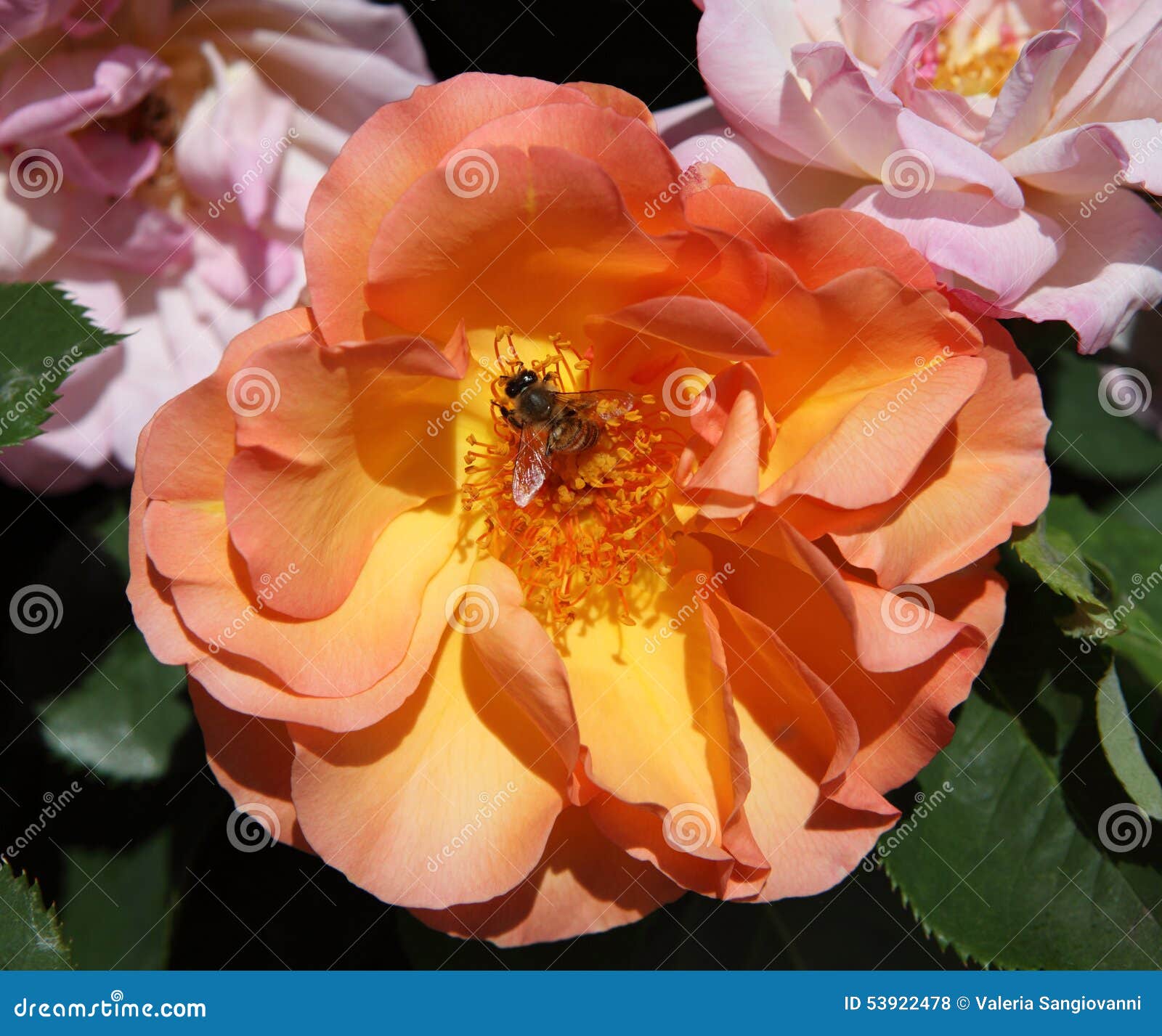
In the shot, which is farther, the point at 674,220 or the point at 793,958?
the point at 793,958

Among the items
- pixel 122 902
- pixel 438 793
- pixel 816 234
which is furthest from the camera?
pixel 122 902

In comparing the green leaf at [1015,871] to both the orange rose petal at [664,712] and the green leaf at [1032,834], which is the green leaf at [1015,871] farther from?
the orange rose petal at [664,712]

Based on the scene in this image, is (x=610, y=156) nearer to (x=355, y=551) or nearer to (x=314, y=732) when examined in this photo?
(x=355, y=551)

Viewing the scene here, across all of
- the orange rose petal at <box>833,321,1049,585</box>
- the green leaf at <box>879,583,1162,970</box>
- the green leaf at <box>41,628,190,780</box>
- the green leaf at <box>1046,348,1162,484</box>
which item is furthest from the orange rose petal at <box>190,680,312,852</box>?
the green leaf at <box>1046,348,1162,484</box>

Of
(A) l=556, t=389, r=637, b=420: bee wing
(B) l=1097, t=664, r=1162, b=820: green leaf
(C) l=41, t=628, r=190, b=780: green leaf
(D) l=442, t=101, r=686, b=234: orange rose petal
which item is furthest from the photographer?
(C) l=41, t=628, r=190, b=780: green leaf

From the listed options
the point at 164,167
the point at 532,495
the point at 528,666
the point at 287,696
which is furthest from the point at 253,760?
the point at 164,167

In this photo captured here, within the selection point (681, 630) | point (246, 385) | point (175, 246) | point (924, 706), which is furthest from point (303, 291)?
point (924, 706)

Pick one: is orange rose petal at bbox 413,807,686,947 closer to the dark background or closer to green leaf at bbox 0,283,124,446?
green leaf at bbox 0,283,124,446

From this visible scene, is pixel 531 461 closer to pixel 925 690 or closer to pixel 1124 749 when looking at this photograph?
pixel 925 690
